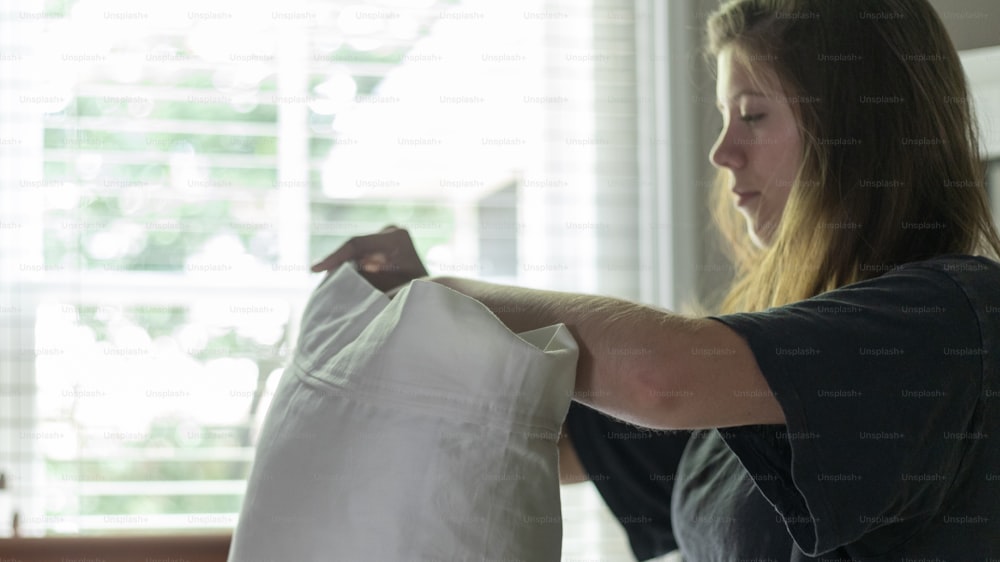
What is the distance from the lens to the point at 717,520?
1018mm

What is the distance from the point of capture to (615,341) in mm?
754

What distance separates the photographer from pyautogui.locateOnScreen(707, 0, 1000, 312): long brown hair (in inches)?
39.5

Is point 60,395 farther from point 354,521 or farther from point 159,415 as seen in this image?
point 354,521

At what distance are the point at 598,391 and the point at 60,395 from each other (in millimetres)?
1493

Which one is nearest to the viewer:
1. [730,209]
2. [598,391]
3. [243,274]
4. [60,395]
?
[598,391]

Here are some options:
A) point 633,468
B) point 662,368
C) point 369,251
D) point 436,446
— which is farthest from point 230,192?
point 662,368

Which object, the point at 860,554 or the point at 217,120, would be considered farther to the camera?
the point at 217,120

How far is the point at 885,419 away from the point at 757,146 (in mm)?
459

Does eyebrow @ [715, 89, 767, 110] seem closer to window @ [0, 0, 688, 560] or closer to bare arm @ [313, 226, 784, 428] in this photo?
bare arm @ [313, 226, 784, 428]

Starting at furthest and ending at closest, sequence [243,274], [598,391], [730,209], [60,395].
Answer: [243,274] → [60,395] → [730,209] → [598,391]

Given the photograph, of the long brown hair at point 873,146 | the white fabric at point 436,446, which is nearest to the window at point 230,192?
the long brown hair at point 873,146

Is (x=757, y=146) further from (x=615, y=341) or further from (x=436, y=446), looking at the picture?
(x=436, y=446)

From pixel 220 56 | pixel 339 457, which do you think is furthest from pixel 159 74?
pixel 339 457

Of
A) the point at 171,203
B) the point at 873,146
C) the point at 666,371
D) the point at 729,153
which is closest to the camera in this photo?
the point at 666,371
